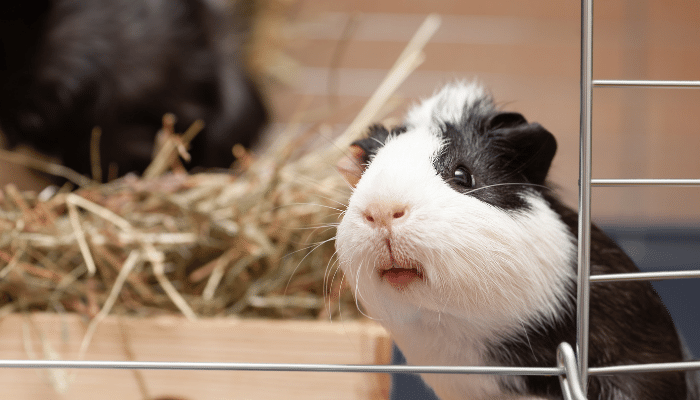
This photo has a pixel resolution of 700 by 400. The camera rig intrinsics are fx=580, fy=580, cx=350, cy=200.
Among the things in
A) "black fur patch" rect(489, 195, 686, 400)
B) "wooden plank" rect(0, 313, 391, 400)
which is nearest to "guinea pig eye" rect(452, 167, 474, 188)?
"black fur patch" rect(489, 195, 686, 400)

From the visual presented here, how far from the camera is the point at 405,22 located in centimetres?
189

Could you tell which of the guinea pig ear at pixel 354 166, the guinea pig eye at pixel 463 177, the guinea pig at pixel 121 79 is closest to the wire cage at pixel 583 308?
the guinea pig eye at pixel 463 177

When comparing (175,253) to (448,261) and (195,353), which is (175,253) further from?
(448,261)

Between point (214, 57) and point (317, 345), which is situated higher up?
point (214, 57)

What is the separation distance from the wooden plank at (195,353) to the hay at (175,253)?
0.04 m

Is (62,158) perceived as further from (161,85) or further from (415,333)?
(415,333)

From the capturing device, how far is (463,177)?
0.53m

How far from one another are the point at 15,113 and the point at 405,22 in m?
1.18

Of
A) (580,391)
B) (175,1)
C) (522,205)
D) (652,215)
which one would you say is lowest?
(652,215)

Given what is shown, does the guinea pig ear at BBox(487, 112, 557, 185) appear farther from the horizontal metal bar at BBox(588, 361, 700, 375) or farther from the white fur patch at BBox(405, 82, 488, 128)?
the horizontal metal bar at BBox(588, 361, 700, 375)

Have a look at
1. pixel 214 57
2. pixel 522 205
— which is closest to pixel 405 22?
pixel 214 57

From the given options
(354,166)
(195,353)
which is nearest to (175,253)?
(195,353)

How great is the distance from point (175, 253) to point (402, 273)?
1.68 ft

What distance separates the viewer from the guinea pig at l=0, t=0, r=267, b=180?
1.20 meters
